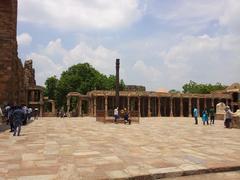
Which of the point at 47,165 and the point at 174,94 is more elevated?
the point at 174,94

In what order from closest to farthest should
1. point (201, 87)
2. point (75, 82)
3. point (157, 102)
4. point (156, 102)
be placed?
point (157, 102) → point (156, 102) → point (75, 82) → point (201, 87)

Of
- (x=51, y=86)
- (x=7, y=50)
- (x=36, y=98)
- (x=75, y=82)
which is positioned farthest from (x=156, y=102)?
(x=7, y=50)

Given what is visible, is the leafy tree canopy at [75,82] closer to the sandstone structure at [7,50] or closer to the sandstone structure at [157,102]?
the sandstone structure at [157,102]

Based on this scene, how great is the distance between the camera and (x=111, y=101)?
4669 cm

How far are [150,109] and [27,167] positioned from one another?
42.8 m

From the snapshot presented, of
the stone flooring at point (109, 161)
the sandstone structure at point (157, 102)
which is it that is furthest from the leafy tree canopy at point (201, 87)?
the stone flooring at point (109, 161)

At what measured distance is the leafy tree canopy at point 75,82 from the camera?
5356 cm

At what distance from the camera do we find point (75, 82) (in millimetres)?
53969

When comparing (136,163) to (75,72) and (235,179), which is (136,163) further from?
(75,72)

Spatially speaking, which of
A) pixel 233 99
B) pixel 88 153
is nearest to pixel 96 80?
pixel 233 99

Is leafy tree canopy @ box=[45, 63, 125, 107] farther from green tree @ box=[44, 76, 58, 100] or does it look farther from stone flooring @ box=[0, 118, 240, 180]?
stone flooring @ box=[0, 118, 240, 180]

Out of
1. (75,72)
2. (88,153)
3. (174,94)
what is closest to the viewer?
(88,153)

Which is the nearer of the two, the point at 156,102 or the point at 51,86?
the point at 156,102

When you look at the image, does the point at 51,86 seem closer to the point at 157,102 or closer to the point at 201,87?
the point at 157,102
